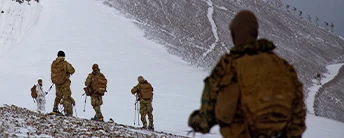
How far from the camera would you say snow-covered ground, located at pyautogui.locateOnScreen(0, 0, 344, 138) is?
96.1ft

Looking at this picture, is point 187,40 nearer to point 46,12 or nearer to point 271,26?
point 46,12

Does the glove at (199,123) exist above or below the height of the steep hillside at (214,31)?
below

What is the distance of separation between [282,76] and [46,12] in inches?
2171

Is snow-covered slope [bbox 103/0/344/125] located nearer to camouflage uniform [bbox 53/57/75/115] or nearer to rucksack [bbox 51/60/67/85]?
camouflage uniform [bbox 53/57/75/115]

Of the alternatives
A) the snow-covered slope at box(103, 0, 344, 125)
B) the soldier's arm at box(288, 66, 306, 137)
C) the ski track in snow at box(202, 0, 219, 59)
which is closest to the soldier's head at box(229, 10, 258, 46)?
the soldier's arm at box(288, 66, 306, 137)

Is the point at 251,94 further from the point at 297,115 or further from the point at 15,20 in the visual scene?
the point at 15,20

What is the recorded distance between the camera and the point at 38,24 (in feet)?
173

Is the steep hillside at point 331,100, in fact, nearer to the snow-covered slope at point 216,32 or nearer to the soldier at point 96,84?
the snow-covered slope at point 216,32

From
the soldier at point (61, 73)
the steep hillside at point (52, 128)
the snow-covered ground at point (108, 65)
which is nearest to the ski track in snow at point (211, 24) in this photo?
the snow-covered ground at point (108, 65)

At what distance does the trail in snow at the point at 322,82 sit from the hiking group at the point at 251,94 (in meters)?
49.6

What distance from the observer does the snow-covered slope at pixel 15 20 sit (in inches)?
1901

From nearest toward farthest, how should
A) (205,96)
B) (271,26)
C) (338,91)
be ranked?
(205,96) → (338,91) → (271,26)

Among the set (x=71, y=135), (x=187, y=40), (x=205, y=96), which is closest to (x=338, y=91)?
(x=187, y=40)

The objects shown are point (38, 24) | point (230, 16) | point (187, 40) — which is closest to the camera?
point (38, 24)
